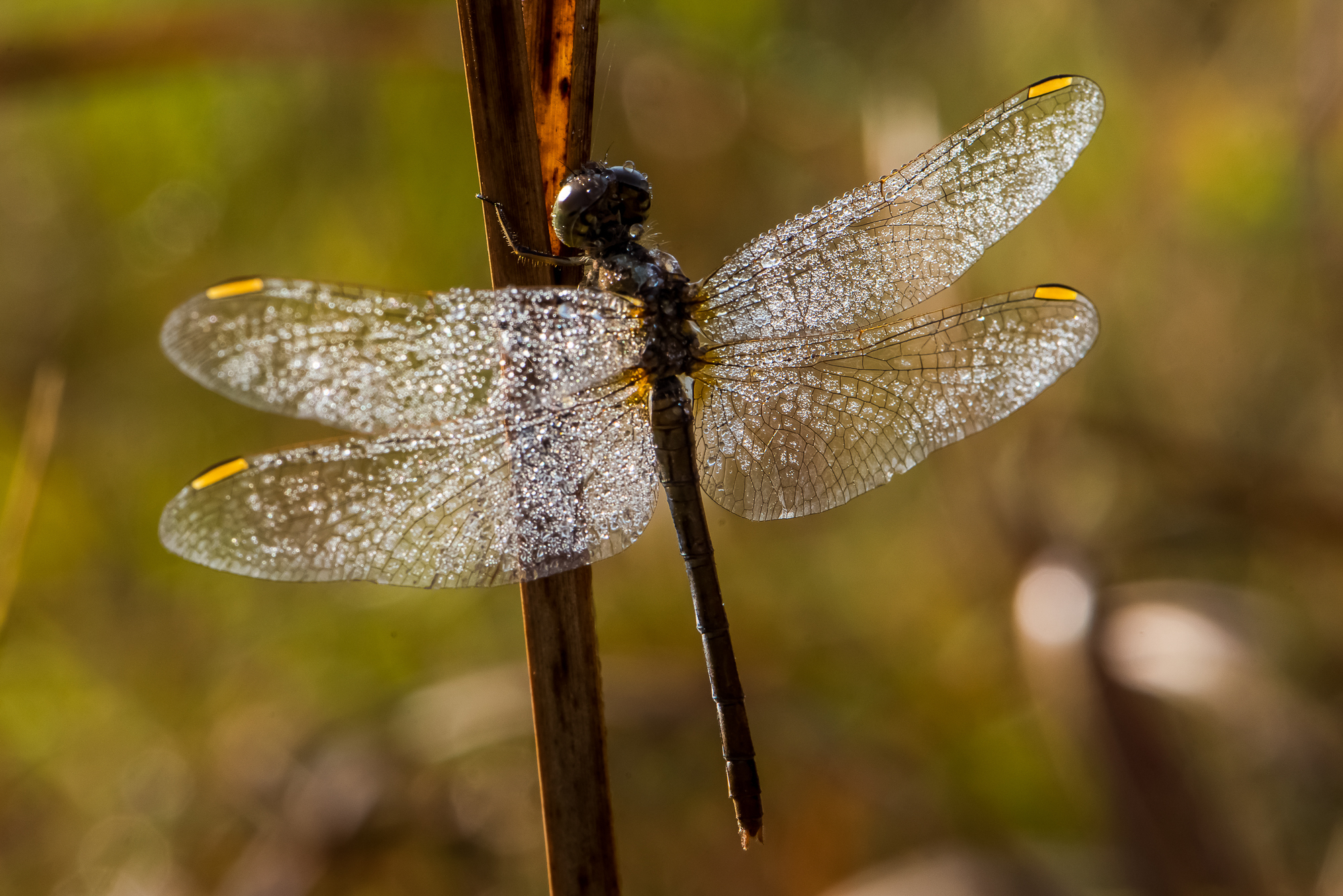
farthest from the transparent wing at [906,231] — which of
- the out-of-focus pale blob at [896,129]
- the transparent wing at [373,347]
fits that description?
the out-of-focus pale blob at [896,129]

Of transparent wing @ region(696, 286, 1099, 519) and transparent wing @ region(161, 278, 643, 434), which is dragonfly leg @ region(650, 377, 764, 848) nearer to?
transparent wing @ region(696, 286, 1099, 519)

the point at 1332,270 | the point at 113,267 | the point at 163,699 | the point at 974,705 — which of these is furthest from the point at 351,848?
the point at 1332,270

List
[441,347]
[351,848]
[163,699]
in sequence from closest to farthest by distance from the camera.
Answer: [441,347] → [351,848] → [163,699]

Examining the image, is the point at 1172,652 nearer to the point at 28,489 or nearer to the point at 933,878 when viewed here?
the point at 933,878

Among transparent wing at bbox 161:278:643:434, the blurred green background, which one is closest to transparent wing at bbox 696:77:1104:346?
transparent wing at bbox 161:278:643:434

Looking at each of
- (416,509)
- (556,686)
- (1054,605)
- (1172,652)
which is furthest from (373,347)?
(1172,652)

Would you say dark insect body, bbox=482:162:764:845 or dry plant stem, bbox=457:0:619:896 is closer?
dry plant stem, bbox=457:0:619:896

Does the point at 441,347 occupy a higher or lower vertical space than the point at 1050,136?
lower

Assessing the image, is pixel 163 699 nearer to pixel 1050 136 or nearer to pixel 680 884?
pixel 680 884
